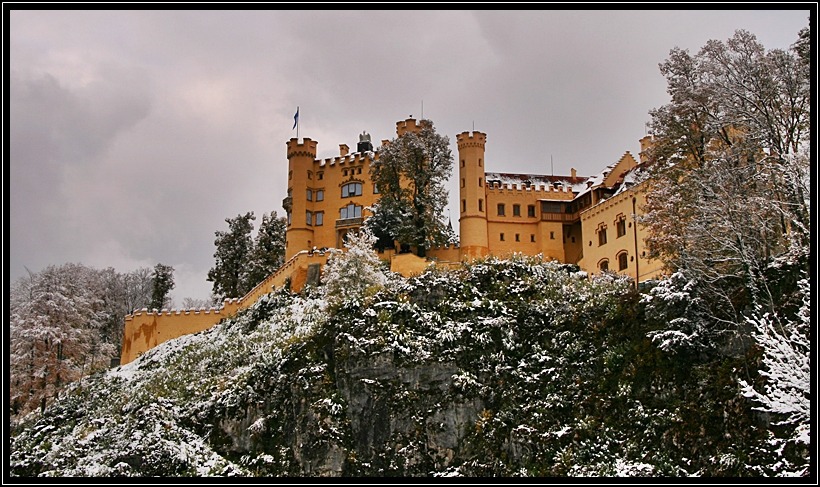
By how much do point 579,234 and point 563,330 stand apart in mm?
23995

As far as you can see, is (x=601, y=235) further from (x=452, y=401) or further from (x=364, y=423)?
(x=364, y=423)

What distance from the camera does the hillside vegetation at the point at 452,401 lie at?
32188 millimetres

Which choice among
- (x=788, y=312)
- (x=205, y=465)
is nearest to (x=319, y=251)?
(x=205, y=465)

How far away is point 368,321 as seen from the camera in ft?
139

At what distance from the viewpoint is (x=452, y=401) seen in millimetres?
38375

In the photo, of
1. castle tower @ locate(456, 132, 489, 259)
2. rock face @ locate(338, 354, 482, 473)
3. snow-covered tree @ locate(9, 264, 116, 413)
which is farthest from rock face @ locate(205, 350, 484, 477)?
castle tower @ locate(456, 132, 489, 259)

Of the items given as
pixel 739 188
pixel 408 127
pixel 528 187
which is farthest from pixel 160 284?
pixel 739 188

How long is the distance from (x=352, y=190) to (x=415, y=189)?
8.32m

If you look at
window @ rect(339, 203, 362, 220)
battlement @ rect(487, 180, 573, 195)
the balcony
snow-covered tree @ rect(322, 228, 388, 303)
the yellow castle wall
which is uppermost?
battlement @ rect(487, 180, 573, 195)

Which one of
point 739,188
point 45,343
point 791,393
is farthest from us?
point 45,343

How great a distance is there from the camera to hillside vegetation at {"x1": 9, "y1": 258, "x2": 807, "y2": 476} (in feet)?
106

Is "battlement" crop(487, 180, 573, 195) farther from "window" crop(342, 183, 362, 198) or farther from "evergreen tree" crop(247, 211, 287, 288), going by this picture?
"evergreen tree" crop(247, 211, 287, 288)

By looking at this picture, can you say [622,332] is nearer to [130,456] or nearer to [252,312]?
[130,456]

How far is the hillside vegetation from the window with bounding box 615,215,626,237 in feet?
30.7
